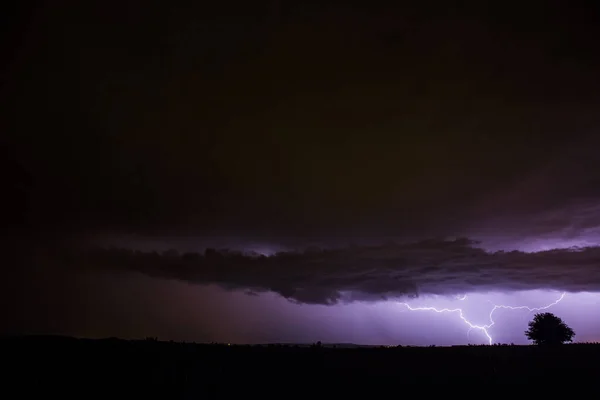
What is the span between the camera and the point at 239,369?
28.7 metres

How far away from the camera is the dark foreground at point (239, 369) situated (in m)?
23.6

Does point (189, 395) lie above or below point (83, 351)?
below

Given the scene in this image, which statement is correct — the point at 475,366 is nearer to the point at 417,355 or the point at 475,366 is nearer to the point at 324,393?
the point at 417,355

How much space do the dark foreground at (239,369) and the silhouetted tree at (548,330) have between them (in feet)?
130

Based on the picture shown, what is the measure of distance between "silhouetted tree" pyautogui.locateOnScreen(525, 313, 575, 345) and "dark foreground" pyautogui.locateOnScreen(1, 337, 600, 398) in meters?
39.6

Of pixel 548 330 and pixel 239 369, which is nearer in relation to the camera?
pixel 239 369

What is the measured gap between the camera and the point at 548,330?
7600 centimetres

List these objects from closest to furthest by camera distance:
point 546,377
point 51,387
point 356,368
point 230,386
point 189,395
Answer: point 51,387 → point 189,395 → point 230,386 → point 356,368 → point 546,377

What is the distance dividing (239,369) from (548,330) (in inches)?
2709

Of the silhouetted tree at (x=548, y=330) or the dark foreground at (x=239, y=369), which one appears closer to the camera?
the dark foreground at (x=239, y=369)

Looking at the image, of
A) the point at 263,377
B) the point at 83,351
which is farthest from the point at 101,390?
the point at 263,377

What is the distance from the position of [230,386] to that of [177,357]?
3.93 meters

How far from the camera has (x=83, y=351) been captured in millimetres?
26453

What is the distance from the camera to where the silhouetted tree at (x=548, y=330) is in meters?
75.0
